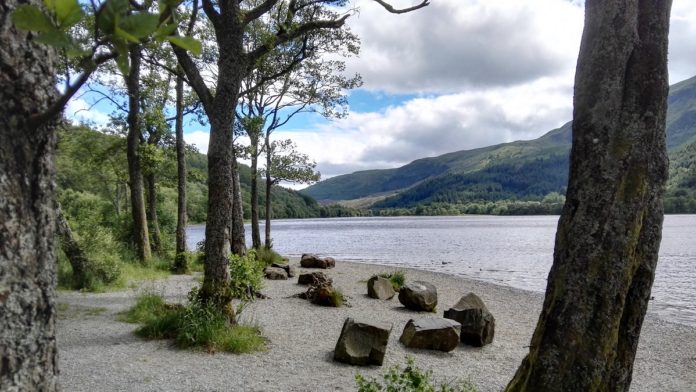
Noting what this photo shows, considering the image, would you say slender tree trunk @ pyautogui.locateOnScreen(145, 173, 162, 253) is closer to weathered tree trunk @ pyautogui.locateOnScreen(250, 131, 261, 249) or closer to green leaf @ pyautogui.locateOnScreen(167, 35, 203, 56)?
weathered tree trunk @ pyautogui.locateOnScreen(250, 131, 261, 249)

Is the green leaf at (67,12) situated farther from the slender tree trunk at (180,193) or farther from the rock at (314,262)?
the rock at (314,262)

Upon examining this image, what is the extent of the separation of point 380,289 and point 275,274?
5.03 metres

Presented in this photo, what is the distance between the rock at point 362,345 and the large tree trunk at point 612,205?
16.5 ft

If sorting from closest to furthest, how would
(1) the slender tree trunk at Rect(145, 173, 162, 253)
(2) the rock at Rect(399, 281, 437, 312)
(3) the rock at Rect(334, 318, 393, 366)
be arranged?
(3) the rock at Rect(334, 318, 393, 366), (2) the rock at Rect(399, 281, 437, 312), (1) the slender tree trunk at Rect(145, 173, 162, 253)

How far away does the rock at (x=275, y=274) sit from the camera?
19312 millimetres

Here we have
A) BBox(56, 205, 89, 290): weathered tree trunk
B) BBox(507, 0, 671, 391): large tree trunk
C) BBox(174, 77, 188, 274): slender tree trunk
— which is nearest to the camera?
BBox(507, 0, 671, 391): large tree trunk

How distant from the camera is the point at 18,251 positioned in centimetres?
126

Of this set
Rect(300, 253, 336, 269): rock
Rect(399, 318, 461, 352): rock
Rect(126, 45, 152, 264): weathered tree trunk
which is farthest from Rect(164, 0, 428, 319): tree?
Rect(300, 253, 336, 269): rock

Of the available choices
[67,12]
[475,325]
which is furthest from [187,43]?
[475,325]

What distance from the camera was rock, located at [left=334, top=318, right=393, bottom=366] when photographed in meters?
8.41

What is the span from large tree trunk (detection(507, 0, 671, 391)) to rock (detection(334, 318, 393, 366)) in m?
5.02

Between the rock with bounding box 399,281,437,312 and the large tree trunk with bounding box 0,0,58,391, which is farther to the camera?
the rock with bounding box 399,281,437,312

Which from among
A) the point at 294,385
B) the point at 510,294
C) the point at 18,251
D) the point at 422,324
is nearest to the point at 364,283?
the point at 510,294

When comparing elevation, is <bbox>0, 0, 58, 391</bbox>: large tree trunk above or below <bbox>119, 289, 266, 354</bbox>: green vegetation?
above
